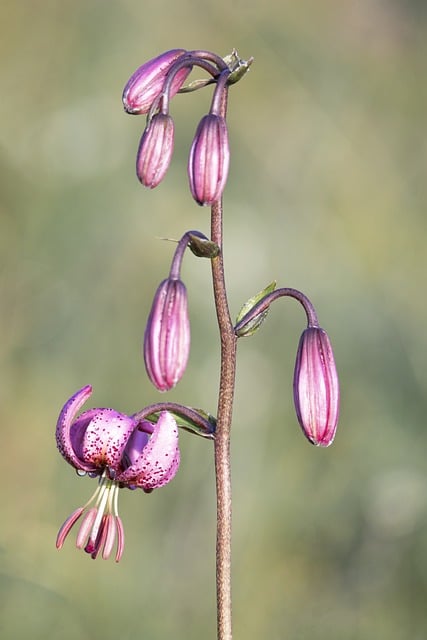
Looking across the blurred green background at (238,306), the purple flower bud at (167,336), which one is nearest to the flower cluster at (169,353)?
the purple flower bud at (167,336)

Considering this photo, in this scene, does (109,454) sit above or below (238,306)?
below

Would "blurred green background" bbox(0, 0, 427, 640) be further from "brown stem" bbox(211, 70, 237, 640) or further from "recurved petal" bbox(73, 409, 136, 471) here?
"brown stem" bbox(211, 70, 237, 640)

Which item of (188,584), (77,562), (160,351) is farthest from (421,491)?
(160,351)

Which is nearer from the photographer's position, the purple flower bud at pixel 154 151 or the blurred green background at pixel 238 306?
the purple flower bud at pixel 154 151

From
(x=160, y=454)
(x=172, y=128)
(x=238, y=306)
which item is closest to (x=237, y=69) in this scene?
(x=172, y=128)

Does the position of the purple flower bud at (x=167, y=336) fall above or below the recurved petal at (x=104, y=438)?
above

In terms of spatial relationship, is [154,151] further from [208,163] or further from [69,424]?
Result: [69,424]

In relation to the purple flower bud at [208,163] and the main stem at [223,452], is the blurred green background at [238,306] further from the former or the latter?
the purple flower bud at [208,163]
